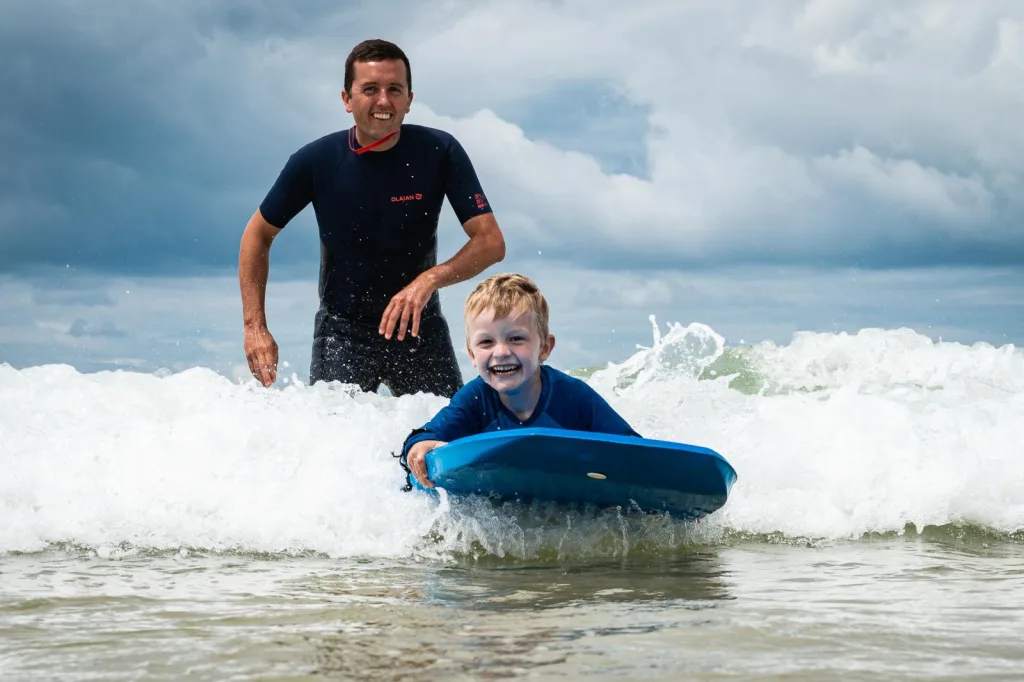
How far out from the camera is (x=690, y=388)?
823 cm

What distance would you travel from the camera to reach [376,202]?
18.1 ft

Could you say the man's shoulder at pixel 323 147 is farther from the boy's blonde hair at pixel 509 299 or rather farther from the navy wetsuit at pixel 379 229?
the boy's blonde hair at pixel 509 299

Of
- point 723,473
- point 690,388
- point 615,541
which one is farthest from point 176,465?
point 690,388

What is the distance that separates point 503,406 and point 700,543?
1124 mm

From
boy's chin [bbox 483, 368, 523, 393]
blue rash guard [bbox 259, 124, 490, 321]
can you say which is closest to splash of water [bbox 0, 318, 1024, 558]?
boy's chin [bbox 483, 368, 523, 393]

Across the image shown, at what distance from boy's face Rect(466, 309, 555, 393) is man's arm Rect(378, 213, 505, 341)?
59 centimetres

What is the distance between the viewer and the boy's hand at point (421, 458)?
403cm

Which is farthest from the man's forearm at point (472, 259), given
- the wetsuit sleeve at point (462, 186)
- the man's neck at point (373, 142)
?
the man's neck at point (373, 142)

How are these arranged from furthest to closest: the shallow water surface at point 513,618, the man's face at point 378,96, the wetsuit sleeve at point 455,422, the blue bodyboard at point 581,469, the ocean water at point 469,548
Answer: the man's face at point 378,96 < the wetsuit sleeve at point 455,422 < the blue bodyboard at point 581,469 < the ocean water at point 469,548 < the shallow water surface at point 513,618

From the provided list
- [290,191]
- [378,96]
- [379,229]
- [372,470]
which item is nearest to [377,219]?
[379,229]

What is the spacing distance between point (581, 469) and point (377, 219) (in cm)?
229

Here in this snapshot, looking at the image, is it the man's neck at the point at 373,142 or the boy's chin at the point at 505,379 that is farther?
the man's neck at the point at 373,142

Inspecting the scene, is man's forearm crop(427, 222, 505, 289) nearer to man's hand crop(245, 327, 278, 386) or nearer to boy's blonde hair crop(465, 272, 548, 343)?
boy's blonde hair crop(465, 272, 548, 343)

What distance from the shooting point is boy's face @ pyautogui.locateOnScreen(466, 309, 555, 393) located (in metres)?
4.03
